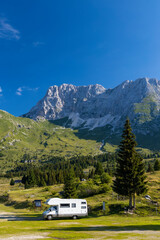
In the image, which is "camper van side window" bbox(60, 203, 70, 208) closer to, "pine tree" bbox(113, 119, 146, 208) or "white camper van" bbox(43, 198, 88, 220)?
"white camper van" bbox(43, 198, 88, 220)

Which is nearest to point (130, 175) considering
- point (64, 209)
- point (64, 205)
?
point (64, 205)

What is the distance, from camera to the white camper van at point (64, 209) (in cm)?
3453

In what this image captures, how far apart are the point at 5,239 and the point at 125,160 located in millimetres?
30759

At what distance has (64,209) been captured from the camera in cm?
3509

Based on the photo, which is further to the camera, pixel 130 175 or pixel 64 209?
pixel 130 175

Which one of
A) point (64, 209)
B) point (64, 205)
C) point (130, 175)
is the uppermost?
point (130, 175)

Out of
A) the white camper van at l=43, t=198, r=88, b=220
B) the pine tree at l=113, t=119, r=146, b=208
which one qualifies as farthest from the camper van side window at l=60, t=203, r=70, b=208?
the pine tree at l=113, t=119, r=146, b=208

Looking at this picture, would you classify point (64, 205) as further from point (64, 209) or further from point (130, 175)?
point (130, 175)

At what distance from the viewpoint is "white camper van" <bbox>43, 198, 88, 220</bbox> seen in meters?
34.5

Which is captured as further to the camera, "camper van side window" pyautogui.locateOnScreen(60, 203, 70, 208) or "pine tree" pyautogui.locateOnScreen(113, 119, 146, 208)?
"pine tree" pyautogui.locateOnScreen(113, 119, 146, 208)

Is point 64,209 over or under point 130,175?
under

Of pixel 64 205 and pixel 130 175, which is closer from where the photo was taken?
pixel 64 205

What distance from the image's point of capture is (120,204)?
42.5 m

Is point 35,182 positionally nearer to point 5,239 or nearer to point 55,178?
point 55,178
